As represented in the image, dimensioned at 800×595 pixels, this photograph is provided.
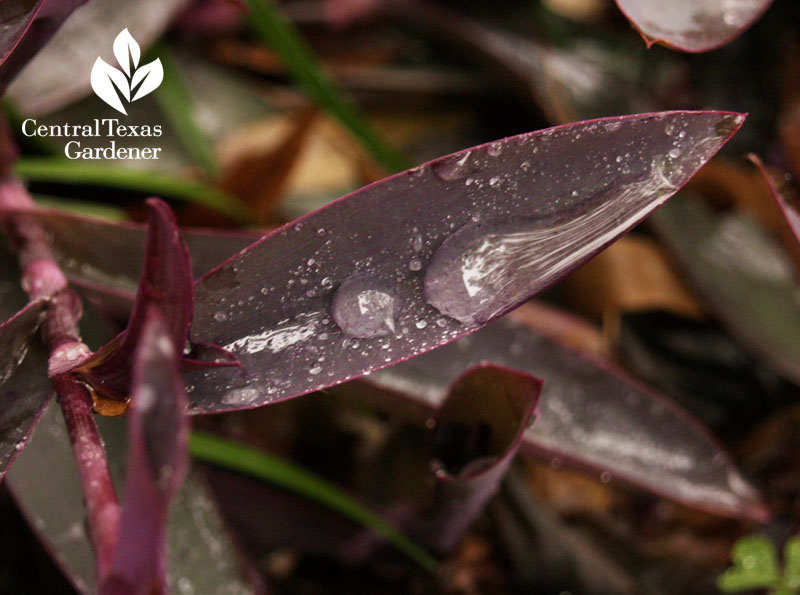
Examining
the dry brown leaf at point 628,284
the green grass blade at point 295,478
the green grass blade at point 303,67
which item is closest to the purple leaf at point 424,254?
the green grass blade at point 295,478

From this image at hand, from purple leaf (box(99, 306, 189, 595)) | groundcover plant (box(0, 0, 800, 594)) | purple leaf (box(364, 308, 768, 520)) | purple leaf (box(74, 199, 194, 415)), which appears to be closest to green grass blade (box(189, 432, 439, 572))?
groundcover plant (box(0, 0, 800, 594))

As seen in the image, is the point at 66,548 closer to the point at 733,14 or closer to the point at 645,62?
the point at 733,14

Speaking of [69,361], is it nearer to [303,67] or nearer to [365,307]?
[365,307]

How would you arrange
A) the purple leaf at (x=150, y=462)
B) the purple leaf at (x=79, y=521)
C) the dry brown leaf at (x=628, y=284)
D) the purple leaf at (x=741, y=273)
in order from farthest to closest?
the dry brown leaf at (x=628, y=284) < the purple leaf at (x=741, y=273) < the purple leaf at (x=79, y=521) < the purple leaf at (x=150, y=462)

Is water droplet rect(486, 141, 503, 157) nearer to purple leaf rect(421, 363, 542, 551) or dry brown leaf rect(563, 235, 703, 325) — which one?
purple leaf rect(421, 363, 542, 551)

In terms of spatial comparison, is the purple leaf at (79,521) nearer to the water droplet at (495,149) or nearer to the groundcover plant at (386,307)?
the groundcover plant at (386,307)

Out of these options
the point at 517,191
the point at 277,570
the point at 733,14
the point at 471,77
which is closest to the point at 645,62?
the point at 471,77
